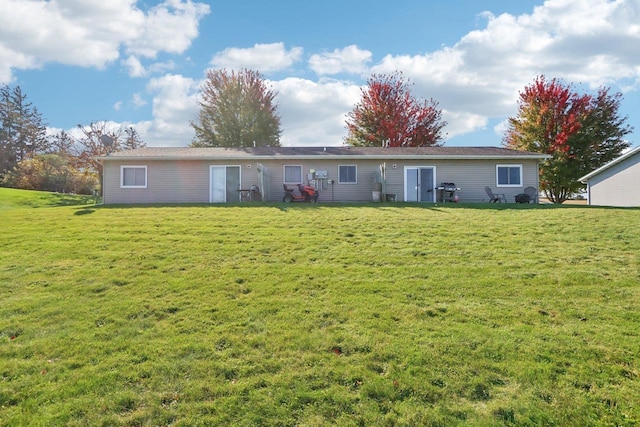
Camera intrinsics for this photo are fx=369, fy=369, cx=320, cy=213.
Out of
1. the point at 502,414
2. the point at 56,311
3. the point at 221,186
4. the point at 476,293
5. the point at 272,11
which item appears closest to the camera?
the point at 502,414

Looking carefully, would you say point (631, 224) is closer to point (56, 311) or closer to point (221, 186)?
point (56, 311)

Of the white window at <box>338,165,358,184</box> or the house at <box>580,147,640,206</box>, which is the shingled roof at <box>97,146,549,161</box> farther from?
the house at <box>580,147,640,206</box>

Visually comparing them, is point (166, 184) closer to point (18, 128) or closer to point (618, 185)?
point (618, 185)

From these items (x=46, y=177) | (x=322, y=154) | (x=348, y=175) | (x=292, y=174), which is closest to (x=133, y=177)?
(x=292, y=174)

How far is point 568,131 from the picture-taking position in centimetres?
2291

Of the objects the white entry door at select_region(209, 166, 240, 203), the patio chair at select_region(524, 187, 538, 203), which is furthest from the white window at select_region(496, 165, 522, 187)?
the white entry door at select_region(209, 166, 240, 203)

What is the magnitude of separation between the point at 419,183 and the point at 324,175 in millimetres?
4173

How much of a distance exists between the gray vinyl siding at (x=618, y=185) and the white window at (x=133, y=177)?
68.6 ft

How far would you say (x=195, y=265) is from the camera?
241 inches

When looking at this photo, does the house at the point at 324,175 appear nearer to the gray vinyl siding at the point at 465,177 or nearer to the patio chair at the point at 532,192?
the gray vinyl siding at the point at 465,177

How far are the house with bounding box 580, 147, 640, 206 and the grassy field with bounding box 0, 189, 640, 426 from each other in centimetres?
1055

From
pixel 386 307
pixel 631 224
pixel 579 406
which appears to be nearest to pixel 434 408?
pixel 579 406

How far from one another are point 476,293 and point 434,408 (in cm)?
252

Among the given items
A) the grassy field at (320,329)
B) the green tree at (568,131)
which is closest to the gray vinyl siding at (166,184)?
the grassy field at (320,329)
